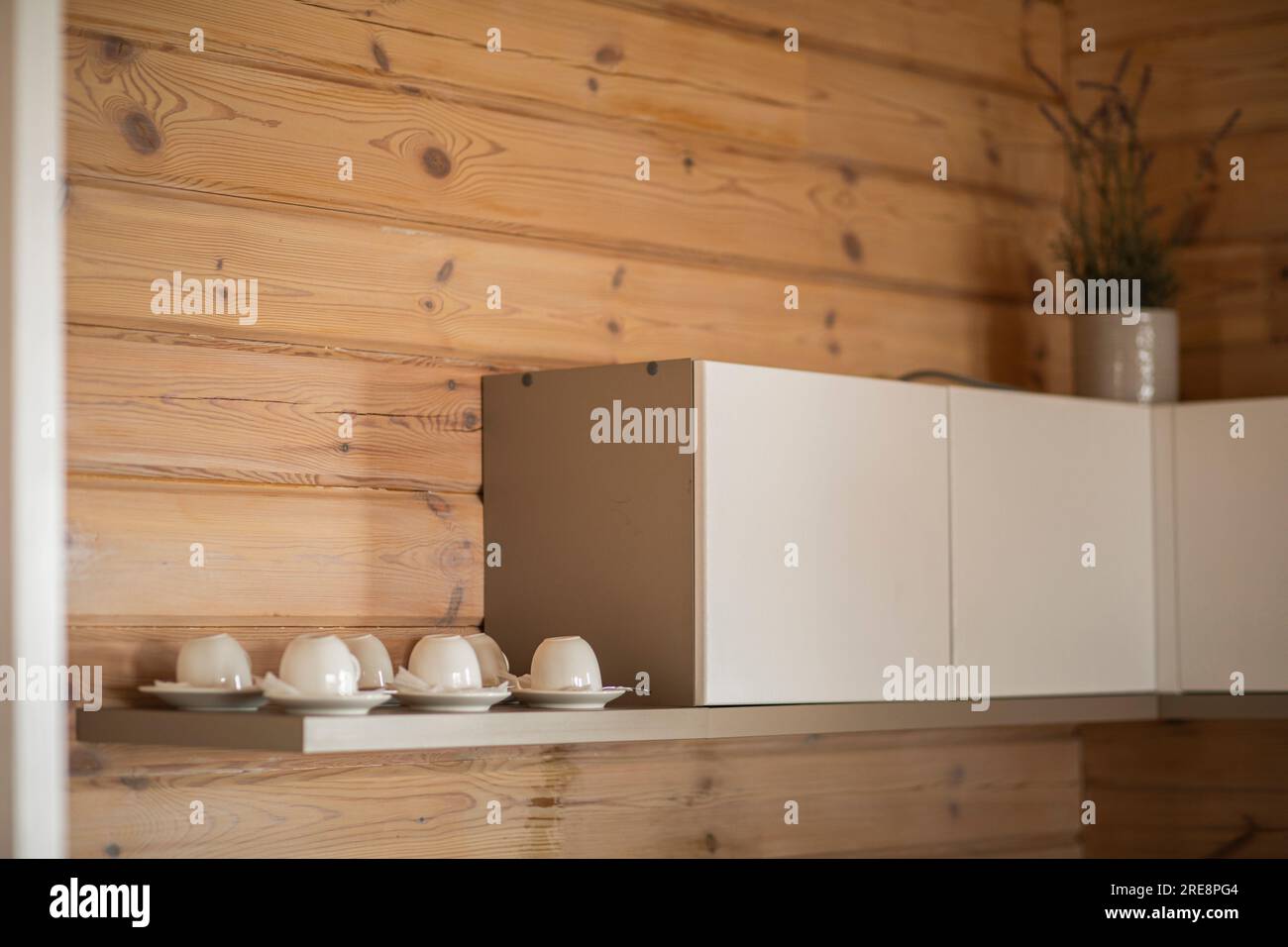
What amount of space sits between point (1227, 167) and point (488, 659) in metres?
1.51

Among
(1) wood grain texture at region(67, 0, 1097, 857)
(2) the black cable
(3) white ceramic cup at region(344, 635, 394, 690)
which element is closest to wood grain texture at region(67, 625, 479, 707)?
(1) wood grain texture at region(67, 0, 1097, 857)

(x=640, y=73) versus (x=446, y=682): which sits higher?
(x=640, y=73)

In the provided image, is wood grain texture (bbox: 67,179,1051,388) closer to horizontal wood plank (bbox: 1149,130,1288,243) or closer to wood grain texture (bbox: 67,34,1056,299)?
wood grain texture (bbox: 67,34,1056,299)

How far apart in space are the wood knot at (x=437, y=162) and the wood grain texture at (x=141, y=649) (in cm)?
59

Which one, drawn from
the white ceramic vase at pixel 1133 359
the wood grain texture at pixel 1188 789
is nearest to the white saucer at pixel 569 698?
the white ceramic vase at pixel 1133 359

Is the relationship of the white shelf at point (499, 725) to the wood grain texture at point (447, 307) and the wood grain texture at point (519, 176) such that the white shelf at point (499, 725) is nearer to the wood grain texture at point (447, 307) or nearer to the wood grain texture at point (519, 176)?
the wood grain texture at point (447, 307)

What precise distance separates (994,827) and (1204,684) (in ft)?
1.45

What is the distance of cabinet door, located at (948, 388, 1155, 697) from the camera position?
7.16ft

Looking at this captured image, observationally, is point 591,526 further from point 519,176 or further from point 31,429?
point 31,429

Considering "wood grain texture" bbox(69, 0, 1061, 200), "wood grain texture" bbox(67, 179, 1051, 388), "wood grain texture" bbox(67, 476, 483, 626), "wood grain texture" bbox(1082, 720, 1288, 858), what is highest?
"wood grain texture" bbox(69, 0, 1061, 200)

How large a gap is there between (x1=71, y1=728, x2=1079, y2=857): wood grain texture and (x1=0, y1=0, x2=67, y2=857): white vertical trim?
0.06m

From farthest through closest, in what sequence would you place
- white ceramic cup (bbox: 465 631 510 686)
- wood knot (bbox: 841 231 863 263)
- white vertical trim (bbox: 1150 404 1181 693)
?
wood knot (bbox: 841 231 863 263), white vertical trim (bbox: 1150 404 1181 693), white ceramic cup (bbox: 465 631 510 686)

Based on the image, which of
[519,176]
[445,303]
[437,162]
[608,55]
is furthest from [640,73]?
[445,303]

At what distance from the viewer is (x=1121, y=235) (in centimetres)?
256
